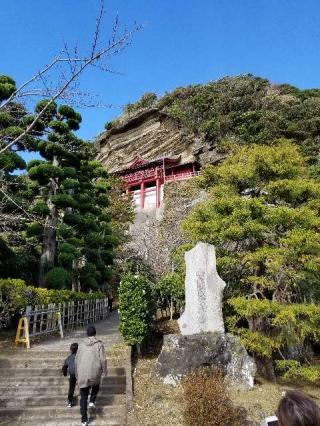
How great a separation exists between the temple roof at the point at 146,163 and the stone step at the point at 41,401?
32226 mm

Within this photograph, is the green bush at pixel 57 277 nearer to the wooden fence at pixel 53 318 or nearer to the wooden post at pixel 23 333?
the wooden fence at pixel 53 318

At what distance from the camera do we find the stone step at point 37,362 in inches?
341

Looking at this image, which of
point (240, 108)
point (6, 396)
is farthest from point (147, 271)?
point (240, 108)

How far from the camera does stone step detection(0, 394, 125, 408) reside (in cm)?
716

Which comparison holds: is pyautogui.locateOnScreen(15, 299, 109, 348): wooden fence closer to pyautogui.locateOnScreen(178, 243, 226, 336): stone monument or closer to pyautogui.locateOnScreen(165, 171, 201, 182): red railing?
pyautogui.locateOnScreen(178, 243, 226, 336): stone monument

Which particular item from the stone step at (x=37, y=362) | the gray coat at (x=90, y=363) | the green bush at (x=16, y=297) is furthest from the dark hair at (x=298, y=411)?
the green bush at (x=16, y=297)

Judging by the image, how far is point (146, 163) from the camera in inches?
1560

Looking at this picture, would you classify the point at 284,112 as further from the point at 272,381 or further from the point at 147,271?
the point at 272,381

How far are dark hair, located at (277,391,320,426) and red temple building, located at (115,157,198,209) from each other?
115 ft

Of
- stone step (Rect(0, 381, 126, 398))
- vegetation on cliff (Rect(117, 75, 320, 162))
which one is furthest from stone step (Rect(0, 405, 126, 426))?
vegetation on cliff (Rect(117, 75, 320, 162))

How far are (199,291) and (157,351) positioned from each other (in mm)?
2364

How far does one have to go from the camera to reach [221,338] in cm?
868

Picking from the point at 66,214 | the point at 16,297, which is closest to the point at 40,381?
the point at 16,297

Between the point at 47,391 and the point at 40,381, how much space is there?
0.42 meters
